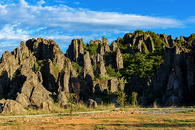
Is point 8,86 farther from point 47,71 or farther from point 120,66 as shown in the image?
point 120,66

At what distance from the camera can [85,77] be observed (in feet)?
140

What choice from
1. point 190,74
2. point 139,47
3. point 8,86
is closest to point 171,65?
point 190,74

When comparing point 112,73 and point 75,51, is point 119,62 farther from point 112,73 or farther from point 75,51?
point 75,51

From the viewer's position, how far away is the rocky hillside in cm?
2703

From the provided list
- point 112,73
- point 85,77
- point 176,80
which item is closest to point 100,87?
point 85,77

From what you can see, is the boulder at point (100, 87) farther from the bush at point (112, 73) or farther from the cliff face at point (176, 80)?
the cliff face at point (176, 80)

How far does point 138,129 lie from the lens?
12.1 metres

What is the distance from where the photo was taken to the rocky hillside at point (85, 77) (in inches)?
1064

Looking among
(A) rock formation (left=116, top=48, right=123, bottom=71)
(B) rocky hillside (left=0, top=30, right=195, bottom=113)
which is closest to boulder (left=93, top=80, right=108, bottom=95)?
(B) rocky hillside (left=0, top=30, right=195, bottom=113)

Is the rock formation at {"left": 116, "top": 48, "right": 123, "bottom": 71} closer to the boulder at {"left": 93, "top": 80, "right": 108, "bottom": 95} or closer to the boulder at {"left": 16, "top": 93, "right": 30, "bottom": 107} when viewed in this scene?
the boulder at {"left": 93, "top": 80, "right": 108, "bottom": 95}

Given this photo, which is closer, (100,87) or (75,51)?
(100,87)

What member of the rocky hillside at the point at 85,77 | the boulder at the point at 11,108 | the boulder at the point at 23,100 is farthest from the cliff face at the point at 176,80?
the boulder at the point at 23,100

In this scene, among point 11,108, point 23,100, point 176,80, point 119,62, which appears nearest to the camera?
point 11,108

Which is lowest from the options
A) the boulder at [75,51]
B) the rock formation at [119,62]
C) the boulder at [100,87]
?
the boulder at [100,87]
